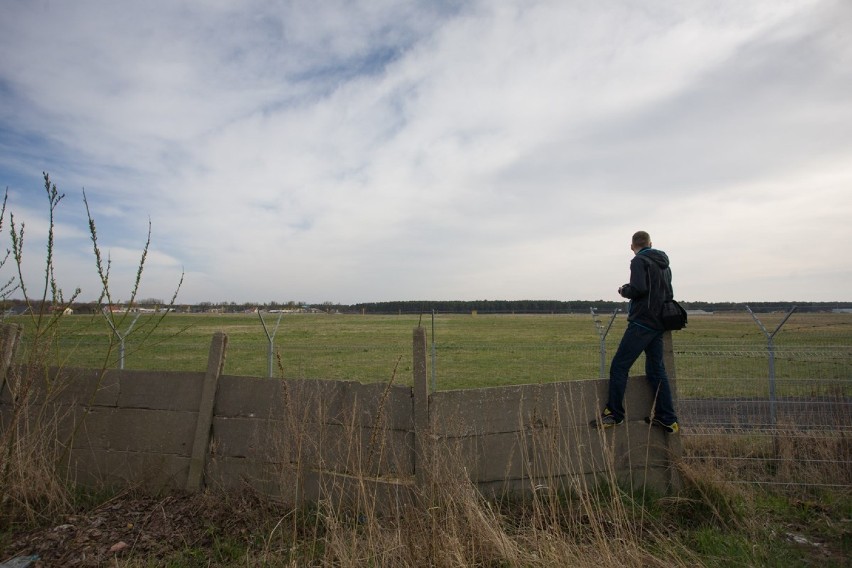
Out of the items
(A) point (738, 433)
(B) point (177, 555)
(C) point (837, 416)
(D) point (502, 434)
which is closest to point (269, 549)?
(B) point (177, 555)

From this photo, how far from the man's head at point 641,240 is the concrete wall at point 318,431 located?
38.6 inches

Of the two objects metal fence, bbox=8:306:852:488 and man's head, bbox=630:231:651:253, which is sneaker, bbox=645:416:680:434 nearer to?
metal fence, bbox=8:306:852:488

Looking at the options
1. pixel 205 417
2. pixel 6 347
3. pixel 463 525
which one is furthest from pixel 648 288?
pixel 6 347

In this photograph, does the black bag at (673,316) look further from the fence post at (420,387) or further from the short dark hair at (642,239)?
the fence post at (420,387)

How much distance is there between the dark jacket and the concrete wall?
42 cm

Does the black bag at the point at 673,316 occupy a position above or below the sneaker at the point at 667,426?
above

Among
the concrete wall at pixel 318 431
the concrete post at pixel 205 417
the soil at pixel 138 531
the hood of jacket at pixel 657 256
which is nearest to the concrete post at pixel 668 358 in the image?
the concrete wall at pixel 318 431

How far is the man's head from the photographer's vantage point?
16.9ft

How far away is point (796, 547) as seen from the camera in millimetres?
3980

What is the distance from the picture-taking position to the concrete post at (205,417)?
15.3 ft

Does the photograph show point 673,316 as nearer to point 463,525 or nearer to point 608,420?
point 608,420

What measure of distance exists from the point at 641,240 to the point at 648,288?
595 millimetres

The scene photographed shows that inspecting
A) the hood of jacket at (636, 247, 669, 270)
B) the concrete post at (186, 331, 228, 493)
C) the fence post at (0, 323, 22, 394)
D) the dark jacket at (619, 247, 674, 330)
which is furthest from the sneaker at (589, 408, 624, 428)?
the fence post at (0, 323, 22, 394)

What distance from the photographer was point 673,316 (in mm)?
4766
